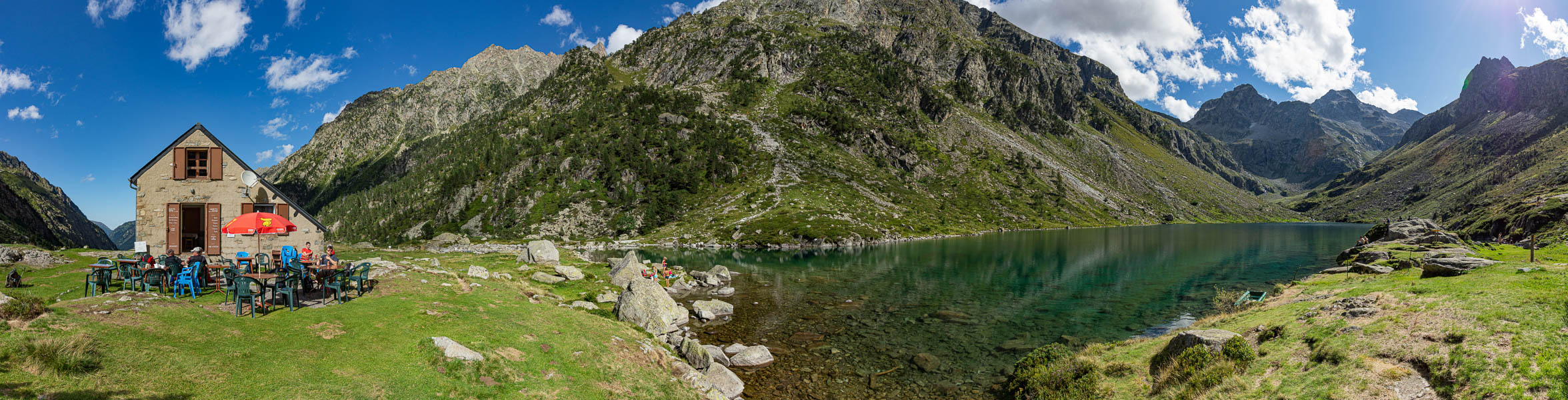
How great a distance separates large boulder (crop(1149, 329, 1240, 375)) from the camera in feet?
59.9

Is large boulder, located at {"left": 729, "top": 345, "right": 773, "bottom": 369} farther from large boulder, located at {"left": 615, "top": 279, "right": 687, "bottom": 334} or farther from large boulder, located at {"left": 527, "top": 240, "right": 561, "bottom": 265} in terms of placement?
large boulder, located at {"left": 527, "top": 240, "right": 561, "bottom": 265}

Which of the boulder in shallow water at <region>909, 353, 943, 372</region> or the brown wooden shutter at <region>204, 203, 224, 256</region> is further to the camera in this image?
the brown wooden shutter at <region>204, 203, 224, 256</region>

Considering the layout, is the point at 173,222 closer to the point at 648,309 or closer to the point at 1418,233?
the point at 648,309

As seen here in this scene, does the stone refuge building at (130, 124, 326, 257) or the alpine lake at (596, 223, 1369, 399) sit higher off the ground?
the stone refuge building at (130, 124, 326, 257)

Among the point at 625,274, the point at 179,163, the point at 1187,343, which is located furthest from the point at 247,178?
the point at 1187,343

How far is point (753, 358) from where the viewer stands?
26438mm

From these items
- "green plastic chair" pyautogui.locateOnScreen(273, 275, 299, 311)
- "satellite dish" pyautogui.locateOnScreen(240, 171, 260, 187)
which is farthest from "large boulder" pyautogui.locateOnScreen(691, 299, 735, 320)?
"satellite dish" pyautogui.locateOnScreen(240, 171, 260, 187)

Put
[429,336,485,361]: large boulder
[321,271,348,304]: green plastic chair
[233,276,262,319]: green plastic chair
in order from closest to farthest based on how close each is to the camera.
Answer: [429,336,485,361]: large boulder → [233,276,262,319]: green plastic chair → [321,271,348,304]: green plastic chair

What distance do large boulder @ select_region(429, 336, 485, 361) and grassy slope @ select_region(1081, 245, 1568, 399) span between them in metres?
21.8

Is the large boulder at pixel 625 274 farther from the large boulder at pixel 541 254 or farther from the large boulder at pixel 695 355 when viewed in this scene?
the large boulder at pixel 695 355

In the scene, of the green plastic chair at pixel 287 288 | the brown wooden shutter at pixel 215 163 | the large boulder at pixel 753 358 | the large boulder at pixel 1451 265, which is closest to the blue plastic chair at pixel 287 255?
the green plastic chair at pixel 287 288

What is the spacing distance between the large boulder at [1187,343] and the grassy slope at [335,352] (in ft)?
57.7

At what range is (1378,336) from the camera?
1642cm

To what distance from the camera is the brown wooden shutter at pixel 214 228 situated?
1366 inches
